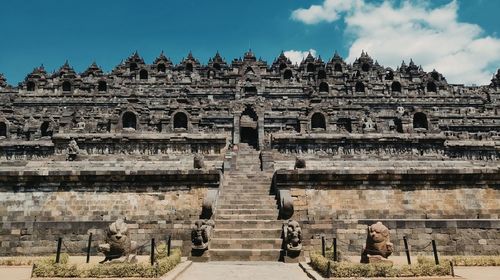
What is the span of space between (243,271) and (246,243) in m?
2.88

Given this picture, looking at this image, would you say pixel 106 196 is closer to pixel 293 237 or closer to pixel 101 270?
pixel 101 270

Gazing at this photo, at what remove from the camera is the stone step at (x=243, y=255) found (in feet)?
45.0

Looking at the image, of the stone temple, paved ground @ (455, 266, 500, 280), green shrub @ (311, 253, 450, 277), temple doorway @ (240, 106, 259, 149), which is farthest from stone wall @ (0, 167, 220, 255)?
temple doorway @ (240, 106, 259, 149)

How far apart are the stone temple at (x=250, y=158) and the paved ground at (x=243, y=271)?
1.05 m

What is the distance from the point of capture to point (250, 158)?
24.8 meters

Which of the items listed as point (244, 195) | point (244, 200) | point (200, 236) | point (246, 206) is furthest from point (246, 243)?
point (244, 195)

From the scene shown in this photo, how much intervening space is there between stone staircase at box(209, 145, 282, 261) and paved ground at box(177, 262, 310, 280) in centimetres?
69

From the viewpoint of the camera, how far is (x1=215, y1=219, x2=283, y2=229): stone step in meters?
15.2

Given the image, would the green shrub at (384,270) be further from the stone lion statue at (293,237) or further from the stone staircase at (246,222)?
the stone staircase at (246,222)

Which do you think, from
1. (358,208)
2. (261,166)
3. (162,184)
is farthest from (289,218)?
(261,166)

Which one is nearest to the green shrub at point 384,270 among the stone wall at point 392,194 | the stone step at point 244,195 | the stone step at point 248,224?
the stone step at point 248,224

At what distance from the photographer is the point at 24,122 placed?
35.3 meters

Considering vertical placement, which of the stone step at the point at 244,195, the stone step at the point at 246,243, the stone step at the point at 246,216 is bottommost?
the stone step at the point at 246,243

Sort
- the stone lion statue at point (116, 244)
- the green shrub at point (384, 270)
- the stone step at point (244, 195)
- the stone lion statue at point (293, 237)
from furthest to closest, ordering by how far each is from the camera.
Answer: the stone step at point (244, 195) < the stone lion statue at point (293, 237) < the stone lion statue at point (116, 244) < the green shrub at point (384, 270)
